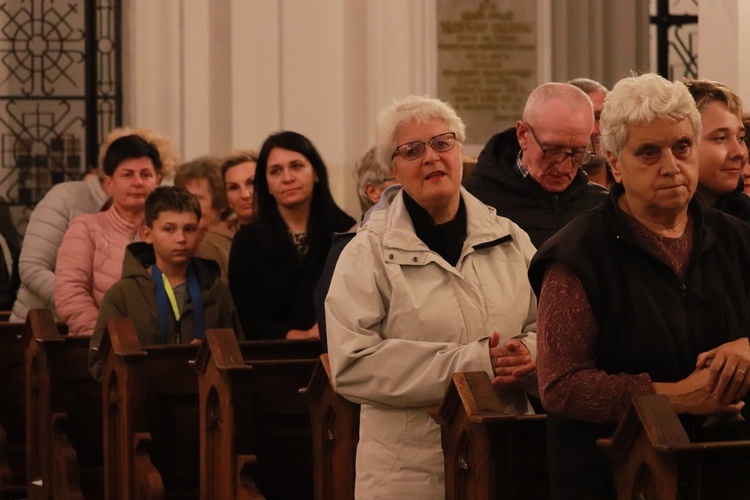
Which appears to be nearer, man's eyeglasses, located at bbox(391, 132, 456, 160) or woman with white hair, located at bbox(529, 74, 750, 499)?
woman with white hair, located at bbox(529, 74, 750, 499)

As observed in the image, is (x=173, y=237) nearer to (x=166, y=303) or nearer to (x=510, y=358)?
(x=166, y=303)

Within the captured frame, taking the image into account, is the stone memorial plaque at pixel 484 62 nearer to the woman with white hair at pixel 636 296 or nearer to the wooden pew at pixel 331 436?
the wooden pew at pixel 331 436

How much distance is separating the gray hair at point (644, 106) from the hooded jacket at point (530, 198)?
126 cm

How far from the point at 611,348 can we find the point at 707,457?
1.13 feet

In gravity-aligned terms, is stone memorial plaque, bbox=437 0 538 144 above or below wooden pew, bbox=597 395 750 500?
above

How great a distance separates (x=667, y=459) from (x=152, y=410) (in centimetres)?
315

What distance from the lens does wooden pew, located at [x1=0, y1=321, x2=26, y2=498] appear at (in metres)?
7.22

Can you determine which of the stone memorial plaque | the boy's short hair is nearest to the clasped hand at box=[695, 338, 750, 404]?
the boy's short hair

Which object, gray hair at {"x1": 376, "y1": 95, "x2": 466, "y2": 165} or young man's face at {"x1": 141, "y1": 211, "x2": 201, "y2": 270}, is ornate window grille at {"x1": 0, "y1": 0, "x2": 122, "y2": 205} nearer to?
young man's face at {"x1": 141, "y1": 211, "x2": 201, "y2": 270}

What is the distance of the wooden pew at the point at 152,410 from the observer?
538 cm

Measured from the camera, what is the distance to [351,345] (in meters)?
3.69

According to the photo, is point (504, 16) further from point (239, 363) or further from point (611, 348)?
point (611, 348)

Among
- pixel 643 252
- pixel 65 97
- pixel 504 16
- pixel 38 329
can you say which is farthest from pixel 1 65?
pixel 643 252

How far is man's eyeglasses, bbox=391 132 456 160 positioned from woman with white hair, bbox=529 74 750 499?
2.64 ft
